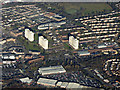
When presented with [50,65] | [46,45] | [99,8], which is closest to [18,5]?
[99,8]

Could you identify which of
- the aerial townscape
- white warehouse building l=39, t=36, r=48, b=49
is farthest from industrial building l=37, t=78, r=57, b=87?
white warehouse building l=39, t=36, r=48, b=49

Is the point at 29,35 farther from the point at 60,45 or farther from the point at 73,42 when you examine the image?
the point at 73,42

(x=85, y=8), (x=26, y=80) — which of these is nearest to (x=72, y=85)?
(x=26, y=80)

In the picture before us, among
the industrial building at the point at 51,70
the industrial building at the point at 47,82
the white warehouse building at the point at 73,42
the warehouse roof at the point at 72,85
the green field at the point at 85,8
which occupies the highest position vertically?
the green field at the point at 85,8

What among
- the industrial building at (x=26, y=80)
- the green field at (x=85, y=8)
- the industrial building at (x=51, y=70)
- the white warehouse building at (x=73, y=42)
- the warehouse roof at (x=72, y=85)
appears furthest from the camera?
the green field at (x=85, y=8)

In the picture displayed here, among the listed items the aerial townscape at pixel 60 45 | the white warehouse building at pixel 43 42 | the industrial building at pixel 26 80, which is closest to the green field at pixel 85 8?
the aerial townscape at pixel 60 45

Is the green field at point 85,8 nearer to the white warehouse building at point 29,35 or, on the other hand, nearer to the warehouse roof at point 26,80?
the white warehouse building at point 29,35

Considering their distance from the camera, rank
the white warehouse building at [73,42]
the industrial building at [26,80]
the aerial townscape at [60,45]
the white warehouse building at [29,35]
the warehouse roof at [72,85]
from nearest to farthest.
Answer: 1. the warehouse roof at [72,85]
2. the industrial building at [26,80]
3. the aerial townscape at [60,45]
4. the white warehouse building at [73,42]
5. the white warehouse building at [29,35]

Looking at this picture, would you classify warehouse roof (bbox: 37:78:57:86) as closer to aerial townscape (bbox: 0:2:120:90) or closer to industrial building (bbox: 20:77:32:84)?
aerial townscape (bbox: 0:2:120:90)
